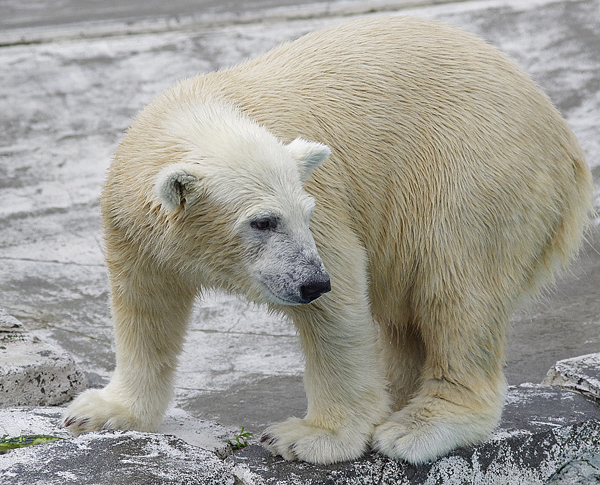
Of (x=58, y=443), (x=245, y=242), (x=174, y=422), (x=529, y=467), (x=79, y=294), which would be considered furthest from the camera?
(x=79, y=294)

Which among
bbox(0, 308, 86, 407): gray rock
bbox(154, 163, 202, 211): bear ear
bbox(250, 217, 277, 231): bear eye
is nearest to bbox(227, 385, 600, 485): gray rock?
bbox(250, 217, 277, 231): bear eye

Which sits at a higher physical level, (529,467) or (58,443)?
(58,443)

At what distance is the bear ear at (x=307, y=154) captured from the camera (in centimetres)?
267

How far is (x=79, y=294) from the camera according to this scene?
5516 millimetres

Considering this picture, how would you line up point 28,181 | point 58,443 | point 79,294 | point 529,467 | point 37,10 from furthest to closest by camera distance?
point 37,10 < point 28,181 < point 79,294 < point 529,467 < point 58,443

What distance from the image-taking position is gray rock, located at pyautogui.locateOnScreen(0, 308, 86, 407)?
11.9ft

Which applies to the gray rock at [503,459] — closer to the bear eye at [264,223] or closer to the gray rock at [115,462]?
the gray rock at [115,462]

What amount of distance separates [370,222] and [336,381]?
2.02ft

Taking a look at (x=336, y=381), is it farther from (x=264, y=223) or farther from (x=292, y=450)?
(x=264, y=223)

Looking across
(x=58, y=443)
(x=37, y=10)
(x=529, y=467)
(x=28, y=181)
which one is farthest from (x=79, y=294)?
(x=37, y=10)

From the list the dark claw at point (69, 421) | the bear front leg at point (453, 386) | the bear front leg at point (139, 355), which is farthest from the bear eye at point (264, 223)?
the dark claw at point (69, 421)

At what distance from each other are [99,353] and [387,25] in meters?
2.72

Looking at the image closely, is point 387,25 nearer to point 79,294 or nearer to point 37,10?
point 79,294

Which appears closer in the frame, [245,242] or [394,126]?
[245,242]
